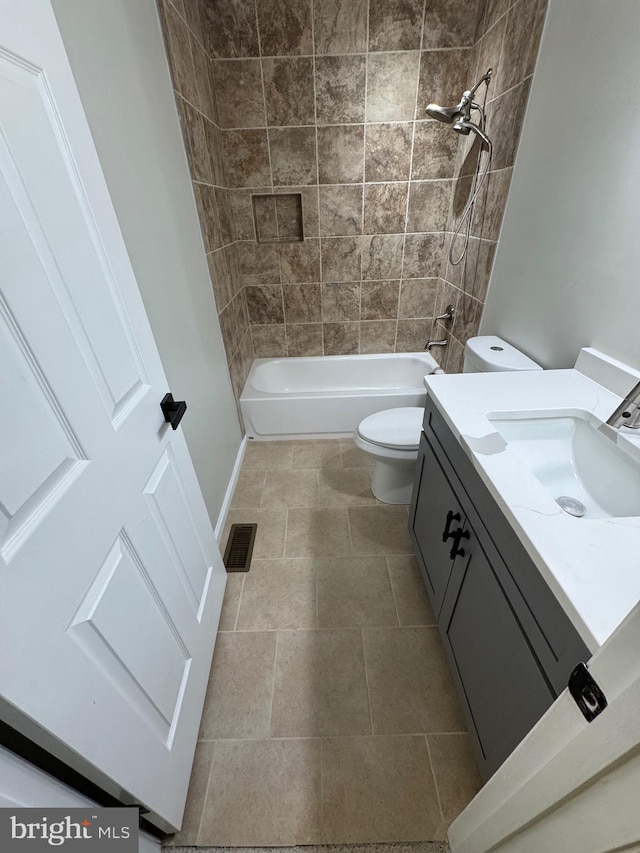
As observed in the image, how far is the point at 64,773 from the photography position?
0.59 metres

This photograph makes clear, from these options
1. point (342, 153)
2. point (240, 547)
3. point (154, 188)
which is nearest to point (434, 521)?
point (240, 547)

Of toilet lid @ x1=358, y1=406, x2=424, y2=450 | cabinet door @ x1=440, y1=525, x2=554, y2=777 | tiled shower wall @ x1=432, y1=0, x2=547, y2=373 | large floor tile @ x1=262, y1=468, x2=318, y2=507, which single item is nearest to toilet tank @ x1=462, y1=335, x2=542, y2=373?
tiled shower wall @ x1=432, y1=0, x2=547, y2=373

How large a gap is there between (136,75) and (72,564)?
1523 mm

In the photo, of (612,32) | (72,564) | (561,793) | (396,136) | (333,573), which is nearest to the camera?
(561,793)

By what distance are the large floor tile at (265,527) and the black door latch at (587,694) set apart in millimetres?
1401

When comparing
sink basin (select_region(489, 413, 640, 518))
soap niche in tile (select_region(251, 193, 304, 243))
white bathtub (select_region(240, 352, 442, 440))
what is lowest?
white bathtub (select_region(240, 352, 442, 440))

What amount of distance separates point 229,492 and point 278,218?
1.89m

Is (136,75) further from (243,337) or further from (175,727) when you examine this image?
(175,727)

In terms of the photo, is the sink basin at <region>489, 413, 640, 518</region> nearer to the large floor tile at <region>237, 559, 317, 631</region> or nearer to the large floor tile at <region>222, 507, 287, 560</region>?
the large floor tile at <region>237, 559, 317, 631</region>

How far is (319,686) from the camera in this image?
1213 millimetres

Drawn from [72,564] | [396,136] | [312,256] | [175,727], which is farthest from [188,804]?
[396,136]

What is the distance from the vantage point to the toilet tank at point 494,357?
4.67 ft

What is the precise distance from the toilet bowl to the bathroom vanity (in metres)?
0.33

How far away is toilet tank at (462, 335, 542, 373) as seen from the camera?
1.42m
